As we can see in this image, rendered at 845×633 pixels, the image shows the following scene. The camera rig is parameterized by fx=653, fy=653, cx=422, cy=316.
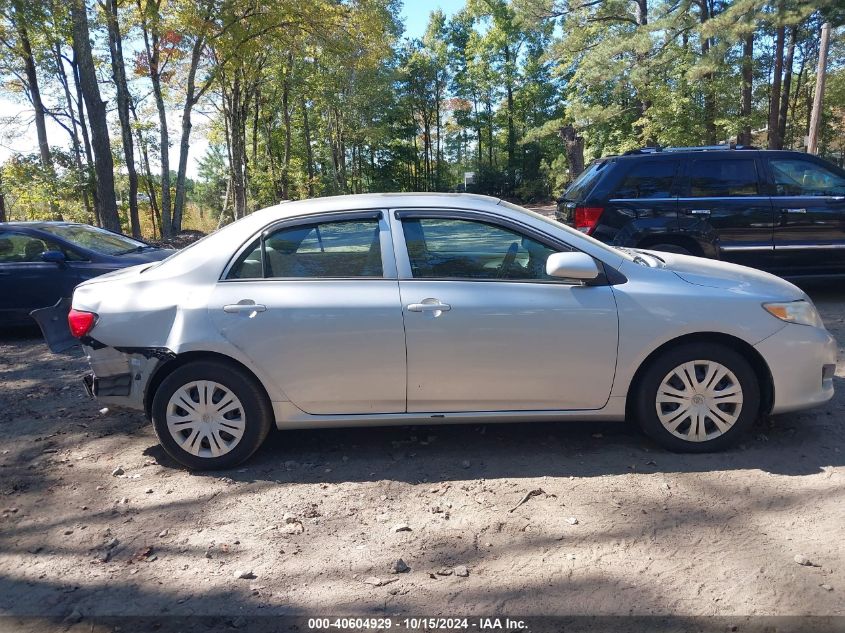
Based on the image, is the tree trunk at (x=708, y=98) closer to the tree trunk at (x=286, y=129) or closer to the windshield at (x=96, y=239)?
the tree trunk at (x=286, y=129)

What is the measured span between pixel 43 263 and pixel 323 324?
5.63 meters

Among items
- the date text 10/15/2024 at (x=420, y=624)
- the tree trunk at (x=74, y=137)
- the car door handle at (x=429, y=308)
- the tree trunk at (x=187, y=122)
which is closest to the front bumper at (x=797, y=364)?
the car door handle at (x=429, y=308)

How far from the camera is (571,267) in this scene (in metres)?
3.81

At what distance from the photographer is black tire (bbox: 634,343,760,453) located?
12.7 ft

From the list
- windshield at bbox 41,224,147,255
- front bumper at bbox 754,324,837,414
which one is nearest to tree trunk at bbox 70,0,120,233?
windshield at bbox 41,224,147,255

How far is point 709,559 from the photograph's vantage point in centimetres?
293

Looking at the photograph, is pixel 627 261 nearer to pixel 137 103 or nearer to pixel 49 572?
pixel 49 572

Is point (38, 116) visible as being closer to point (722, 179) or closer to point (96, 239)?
point (96, 239)

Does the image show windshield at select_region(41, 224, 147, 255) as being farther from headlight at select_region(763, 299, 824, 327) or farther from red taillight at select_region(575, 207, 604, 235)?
headlight at select_region(763, 299, 824, 327)

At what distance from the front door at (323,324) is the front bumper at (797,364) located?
2.21 meters

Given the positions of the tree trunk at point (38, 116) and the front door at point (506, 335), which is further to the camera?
the tree trunk at point (38, 116)

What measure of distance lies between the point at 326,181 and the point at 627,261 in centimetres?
4145

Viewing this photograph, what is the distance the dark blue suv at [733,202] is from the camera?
783 centimetres

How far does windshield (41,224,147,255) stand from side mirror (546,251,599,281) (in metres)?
6.33
